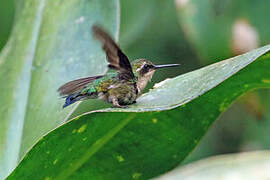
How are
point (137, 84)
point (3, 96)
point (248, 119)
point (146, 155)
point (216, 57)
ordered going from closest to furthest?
point (146, 155) < point (3, 96) < point (137, 84) < point (216, 57) < point (248, 119)

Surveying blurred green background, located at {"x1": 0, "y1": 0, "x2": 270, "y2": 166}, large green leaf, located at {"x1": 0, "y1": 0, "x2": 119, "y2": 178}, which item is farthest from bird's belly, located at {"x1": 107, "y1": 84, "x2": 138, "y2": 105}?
blurred green background, located at {"x1": 0, "y1": 0, "x2": 270, "y2": 166}

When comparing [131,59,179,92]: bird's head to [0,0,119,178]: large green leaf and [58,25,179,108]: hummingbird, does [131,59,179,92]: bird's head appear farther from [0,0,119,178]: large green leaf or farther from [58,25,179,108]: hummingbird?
[0,0,119,178]: large green leaf

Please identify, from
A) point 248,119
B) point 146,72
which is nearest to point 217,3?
point 248,119

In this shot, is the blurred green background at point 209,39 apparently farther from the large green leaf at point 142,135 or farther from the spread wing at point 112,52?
the large green leaf at point 142,135

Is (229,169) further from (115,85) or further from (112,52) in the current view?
(115,85)

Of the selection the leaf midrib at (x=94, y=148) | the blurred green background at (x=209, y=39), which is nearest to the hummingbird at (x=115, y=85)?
the leaf midrib at (x=94, y=148)

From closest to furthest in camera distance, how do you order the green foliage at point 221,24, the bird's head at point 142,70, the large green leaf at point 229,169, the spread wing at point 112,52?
the large green leaf at point 229,169, the spread wing at point 112,52, the bird's head at point 142,70, the green foliage at point 221,24

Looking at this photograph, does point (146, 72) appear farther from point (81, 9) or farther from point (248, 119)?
point (248, 119)
